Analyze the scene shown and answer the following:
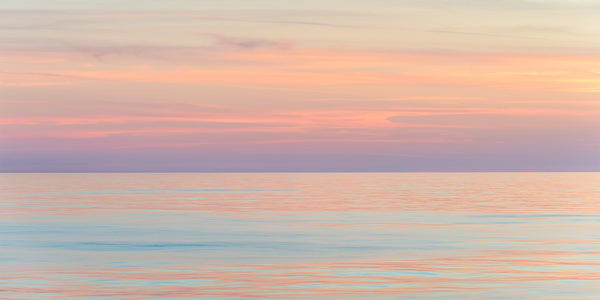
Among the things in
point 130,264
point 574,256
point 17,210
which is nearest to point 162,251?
point 130,264

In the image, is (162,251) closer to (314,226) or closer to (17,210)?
(314,226)

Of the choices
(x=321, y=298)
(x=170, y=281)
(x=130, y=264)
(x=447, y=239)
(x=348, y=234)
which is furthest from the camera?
(x=348, y=234)

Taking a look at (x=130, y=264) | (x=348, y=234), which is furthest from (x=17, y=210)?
(x=130, y=264)

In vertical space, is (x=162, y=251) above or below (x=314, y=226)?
below

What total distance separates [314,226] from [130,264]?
46.6ft

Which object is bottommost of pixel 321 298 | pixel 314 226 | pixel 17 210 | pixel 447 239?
pixel 321 298

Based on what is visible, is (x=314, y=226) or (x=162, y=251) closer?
(x=162, y=251)

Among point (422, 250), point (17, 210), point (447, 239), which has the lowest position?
point (422, 250)

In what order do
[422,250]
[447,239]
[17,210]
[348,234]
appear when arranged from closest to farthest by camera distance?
[422,250]
[447,239]
[348,234]
[17,210]

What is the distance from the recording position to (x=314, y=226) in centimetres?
3766

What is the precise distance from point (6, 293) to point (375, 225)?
20.8 metres

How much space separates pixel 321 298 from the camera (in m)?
18.8

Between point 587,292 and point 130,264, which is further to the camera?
point 130,264

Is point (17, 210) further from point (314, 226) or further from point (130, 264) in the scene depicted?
point (130, 264)
